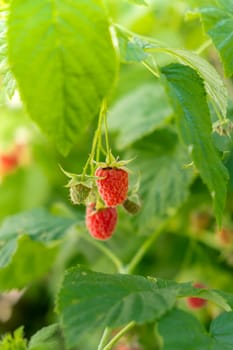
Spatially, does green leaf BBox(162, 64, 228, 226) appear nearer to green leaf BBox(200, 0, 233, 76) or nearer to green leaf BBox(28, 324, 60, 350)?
green leaf BBox(200, 0, 233, 76)

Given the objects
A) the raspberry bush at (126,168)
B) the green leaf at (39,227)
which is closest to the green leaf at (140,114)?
the raspberry bush at (126,168)

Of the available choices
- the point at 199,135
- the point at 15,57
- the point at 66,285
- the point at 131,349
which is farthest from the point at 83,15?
the point at 131,349

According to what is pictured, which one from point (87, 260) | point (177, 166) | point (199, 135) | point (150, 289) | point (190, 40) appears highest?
point (199, 135)

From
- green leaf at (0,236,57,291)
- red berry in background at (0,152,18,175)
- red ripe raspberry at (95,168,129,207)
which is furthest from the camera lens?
red berry in background at (0,152,18,175)

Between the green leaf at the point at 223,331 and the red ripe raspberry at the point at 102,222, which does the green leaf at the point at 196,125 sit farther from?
the red ripe raspberry at the point at 102,222

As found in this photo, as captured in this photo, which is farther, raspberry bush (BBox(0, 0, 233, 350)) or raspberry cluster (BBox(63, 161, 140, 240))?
raspberry cluster (BBox(63, 161, 140, 240))

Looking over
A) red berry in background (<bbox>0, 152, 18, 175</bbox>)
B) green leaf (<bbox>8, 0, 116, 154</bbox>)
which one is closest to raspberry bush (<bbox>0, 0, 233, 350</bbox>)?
green leaf (<bbox>8, 0, 116, 154</bbox>)

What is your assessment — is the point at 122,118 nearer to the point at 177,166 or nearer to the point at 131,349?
the point at 177,166
